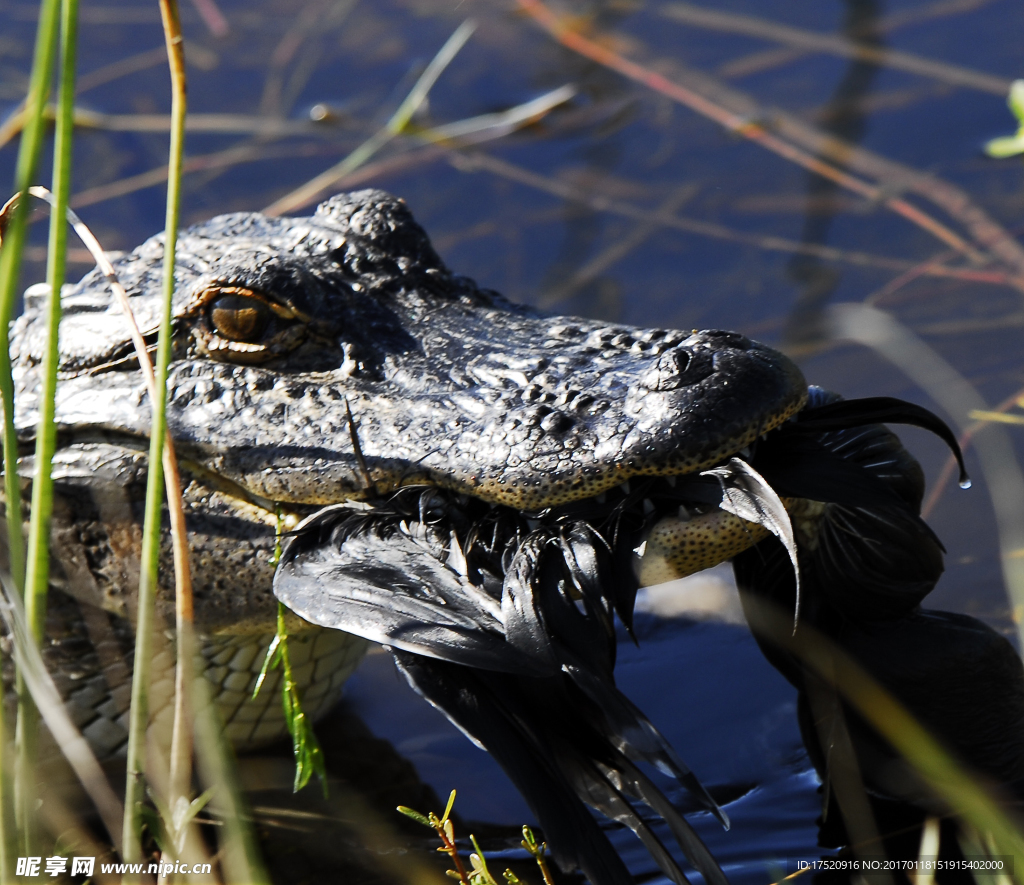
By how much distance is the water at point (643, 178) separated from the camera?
296 cm

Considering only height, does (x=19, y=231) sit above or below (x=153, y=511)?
above

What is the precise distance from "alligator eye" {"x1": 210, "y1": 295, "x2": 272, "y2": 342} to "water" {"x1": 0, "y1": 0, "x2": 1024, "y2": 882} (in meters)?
1.08

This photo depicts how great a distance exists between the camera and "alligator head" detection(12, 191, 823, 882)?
1774 millimetres

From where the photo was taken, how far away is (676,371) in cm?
179

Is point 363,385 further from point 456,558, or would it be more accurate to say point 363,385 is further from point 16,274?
point 16,274

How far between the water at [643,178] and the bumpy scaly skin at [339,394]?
82cm

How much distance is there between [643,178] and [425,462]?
133 inches

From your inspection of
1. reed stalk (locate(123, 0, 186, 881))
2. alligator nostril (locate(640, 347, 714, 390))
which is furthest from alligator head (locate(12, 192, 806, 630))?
reed stalk (locate(123, 0, 186, 881))

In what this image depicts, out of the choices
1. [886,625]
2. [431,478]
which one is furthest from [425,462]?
[886,625]

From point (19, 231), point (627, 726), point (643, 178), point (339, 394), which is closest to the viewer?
point (19, 231)

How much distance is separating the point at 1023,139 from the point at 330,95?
380 cm

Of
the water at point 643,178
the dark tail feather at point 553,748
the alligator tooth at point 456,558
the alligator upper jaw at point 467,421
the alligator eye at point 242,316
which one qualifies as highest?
the water at point 643,178

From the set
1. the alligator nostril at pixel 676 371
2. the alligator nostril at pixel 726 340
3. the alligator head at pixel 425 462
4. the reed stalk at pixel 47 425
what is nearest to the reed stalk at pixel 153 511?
the reed stalk at pixel 47 425

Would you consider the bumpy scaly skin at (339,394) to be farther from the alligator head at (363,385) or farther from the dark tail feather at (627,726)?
the dark tail feather at (627,726)
